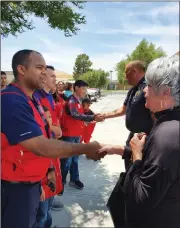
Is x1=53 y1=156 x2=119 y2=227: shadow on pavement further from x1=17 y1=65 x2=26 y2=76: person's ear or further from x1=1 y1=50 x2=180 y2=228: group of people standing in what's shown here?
x1=17 y1=65 x2=26 y2=76: person's ear

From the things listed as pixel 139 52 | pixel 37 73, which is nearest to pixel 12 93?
pixel 37 73

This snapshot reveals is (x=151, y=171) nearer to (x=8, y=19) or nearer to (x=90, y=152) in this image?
(x=90, y=152)

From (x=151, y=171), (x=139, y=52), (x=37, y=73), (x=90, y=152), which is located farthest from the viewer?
(x=139, y=52)

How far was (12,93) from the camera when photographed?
5.22ft

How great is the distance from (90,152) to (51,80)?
1.66m

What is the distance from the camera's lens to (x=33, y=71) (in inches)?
74.5

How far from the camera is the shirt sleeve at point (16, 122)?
4.92 feet

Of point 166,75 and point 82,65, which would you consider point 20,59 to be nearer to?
point 166,75

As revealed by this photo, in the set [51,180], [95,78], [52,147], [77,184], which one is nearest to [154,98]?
[52,147]

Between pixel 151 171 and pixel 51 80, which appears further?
pixel 51 80

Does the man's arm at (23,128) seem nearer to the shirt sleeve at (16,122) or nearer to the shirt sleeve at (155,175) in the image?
the shirt sleeve at (16,122)

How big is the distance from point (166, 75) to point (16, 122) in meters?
0.92

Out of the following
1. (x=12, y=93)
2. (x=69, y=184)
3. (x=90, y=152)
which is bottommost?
(x=69, y=184)

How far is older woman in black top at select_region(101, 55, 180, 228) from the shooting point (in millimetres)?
1204
